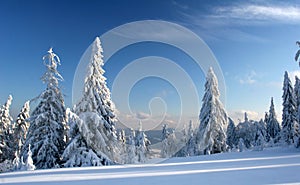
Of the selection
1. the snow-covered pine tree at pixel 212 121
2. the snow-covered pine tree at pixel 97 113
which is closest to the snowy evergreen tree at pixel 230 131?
the snow-covered pine tree at pixel 212 121

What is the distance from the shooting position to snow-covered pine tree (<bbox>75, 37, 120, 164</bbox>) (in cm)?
1967

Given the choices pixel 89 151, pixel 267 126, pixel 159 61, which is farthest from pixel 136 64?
pixel 267 126

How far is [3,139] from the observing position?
3472 cm

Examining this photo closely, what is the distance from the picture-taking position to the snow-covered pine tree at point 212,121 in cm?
2925

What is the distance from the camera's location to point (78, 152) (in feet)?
62.8

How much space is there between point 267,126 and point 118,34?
129 feet

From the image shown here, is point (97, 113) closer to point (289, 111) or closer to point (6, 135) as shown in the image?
point (6, 135)

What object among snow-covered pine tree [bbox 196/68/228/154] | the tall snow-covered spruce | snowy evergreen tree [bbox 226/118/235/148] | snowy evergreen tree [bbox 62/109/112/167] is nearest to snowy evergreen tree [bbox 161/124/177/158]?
snowy evergreen tree [bbox 226/118/235/148]

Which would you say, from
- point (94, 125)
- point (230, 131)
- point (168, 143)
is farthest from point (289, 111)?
point (168, 143)

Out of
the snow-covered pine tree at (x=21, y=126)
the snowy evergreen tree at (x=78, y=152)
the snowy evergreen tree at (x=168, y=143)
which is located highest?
the snow-covered pine tree at (x=21, y=126)

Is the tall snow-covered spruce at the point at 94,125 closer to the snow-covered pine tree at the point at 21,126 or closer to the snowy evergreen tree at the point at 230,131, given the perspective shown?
the snow-covered pine tree at the point at 21,126

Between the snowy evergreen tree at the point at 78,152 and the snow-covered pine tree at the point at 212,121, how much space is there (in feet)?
45.6

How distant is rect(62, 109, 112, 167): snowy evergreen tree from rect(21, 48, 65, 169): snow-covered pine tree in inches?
53.8

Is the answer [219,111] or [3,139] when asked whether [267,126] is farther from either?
[3,139]
